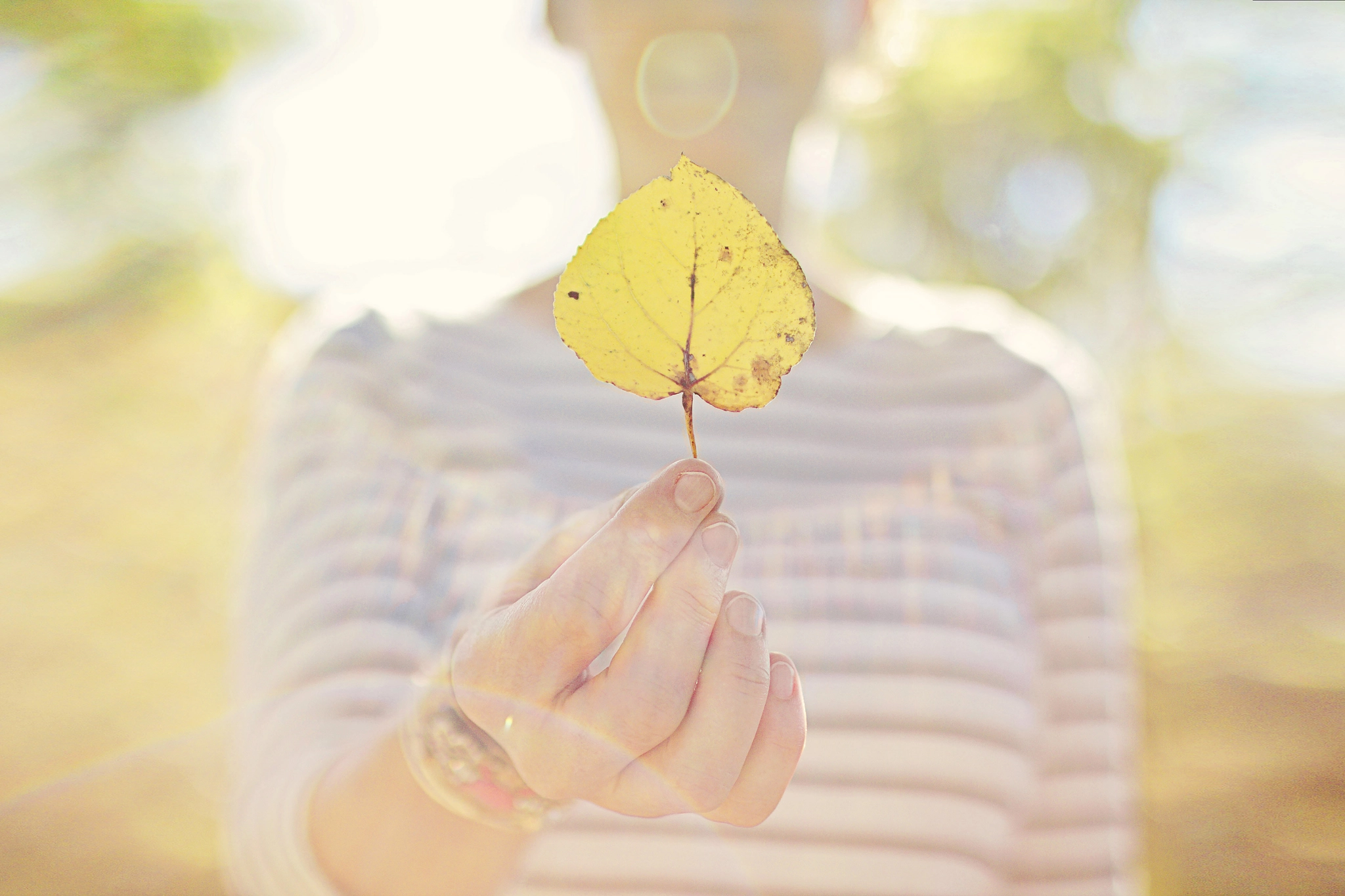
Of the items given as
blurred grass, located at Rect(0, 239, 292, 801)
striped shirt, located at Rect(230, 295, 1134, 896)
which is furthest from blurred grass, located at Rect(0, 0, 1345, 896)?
striped shirt, located at Rect(230, 295, 1134, 896)

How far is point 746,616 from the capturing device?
0.57 m

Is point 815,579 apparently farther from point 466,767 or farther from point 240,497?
point 240,497

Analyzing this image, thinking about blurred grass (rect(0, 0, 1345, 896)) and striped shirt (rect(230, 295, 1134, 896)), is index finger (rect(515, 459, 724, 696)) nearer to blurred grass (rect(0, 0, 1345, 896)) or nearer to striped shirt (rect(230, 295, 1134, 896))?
striped shirt (rect(230, 295, 1134, 896))

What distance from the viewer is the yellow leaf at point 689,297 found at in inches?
20.4

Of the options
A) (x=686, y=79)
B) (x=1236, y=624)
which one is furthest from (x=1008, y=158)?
(x=686, y=79)

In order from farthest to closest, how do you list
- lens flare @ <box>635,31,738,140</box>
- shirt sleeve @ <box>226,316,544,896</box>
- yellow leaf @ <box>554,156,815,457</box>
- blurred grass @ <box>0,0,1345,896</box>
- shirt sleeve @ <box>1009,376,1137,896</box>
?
blurred grass @ <box>0,0,1345,896</box> < shirt sleeve @ <box>1009,376,1137,896</box> < lens flare @ <box>635,31,738,140</box> < shirt sleeve @ <box>226,316,544,896</box> < yellow leaf @ <box>554,156,815,457</box>

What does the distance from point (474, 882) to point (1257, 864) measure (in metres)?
5.45

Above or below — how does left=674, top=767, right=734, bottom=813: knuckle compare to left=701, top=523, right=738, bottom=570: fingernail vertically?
below

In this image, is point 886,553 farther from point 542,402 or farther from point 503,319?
point 503,319

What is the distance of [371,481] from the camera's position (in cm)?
136

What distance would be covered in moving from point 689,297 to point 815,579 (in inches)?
40.2

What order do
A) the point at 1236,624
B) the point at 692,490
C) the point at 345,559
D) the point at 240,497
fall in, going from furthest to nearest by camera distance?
1. the point at 1236,624
2. the point at 240,497
3. the point at 345,559
4. the point at 692,490

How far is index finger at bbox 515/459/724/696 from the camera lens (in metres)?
0.53

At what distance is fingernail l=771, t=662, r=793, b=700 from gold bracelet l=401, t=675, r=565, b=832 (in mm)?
230
